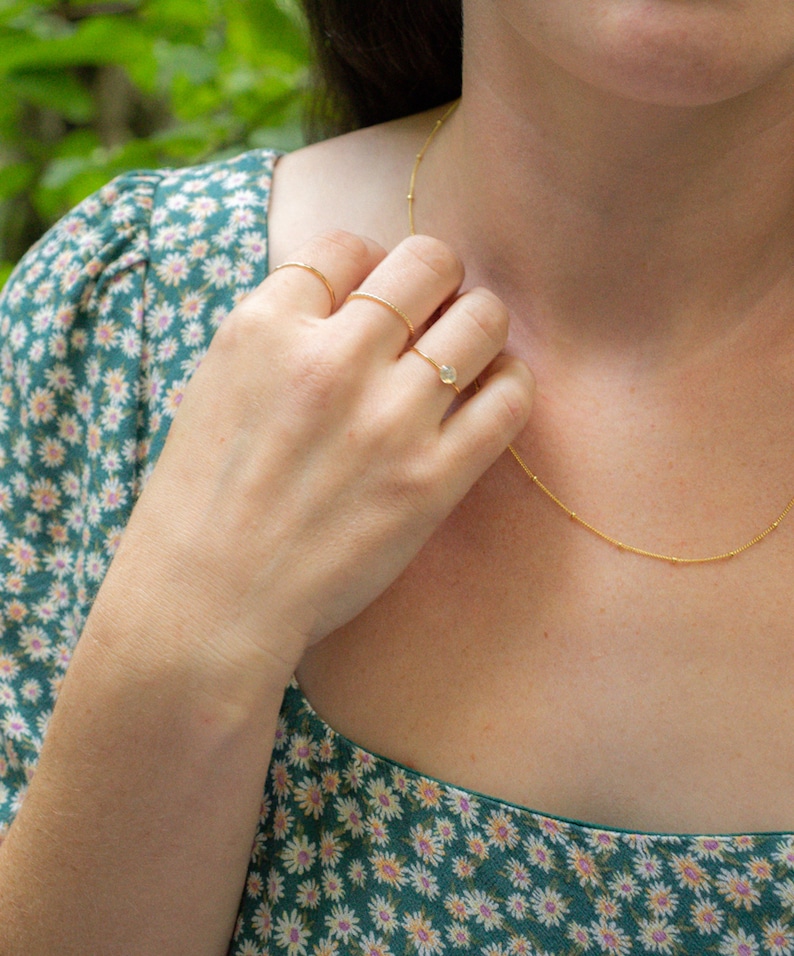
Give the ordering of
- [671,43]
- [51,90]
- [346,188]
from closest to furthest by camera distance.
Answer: [671,43] < [346,188] < [51,90]

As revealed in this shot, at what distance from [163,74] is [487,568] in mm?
1197

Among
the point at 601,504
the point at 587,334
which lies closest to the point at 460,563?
the point at 601,504

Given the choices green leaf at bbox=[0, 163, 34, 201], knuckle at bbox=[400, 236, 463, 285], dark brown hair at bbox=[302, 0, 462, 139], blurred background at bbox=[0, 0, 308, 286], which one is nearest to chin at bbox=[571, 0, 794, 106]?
knuckle at bbox=[400, 236, 463, 285]

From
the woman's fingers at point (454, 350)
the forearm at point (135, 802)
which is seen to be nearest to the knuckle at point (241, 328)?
the woman's fingers at point (454, 350)

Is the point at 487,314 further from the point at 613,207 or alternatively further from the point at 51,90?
the point at 51,90

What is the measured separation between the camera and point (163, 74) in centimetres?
169

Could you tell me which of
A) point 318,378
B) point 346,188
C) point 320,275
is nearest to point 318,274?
point 320,275

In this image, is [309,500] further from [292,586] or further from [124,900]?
[124,900]

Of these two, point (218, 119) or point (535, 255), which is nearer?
point (535, 255)

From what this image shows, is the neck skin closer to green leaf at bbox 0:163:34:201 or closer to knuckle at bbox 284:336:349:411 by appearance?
knuckle at bbox 284:336:349:411

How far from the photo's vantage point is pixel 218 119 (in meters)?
1.68

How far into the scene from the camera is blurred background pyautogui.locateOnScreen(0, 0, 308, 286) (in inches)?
59.7

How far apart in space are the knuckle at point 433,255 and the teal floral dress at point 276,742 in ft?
0.59

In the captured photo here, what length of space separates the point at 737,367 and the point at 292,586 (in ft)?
1.52
